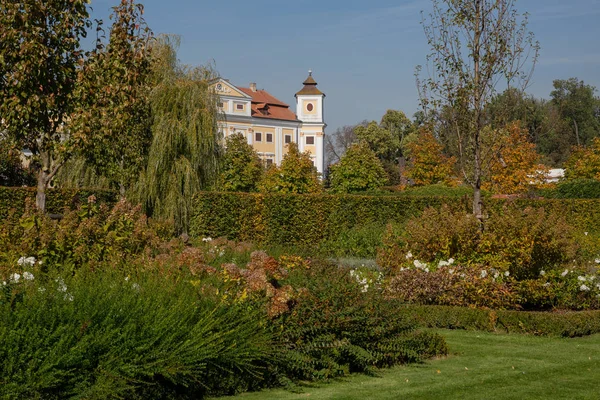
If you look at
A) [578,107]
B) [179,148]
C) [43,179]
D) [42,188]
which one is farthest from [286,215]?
[578,107]

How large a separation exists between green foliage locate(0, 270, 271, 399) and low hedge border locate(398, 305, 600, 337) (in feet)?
12.2

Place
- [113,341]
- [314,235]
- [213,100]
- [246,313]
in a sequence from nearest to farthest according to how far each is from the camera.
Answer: [113,341] → [246,313] → [314,235] → [213,100]

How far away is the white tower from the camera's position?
73.2 metres

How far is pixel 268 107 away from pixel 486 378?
66.7m

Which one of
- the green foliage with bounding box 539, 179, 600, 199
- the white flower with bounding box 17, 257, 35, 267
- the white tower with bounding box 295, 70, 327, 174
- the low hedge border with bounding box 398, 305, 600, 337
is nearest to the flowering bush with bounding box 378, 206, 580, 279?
the low hedge border with bounding box 398, 305, 600, 337

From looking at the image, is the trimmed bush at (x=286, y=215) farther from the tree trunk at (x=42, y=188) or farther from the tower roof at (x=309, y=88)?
the tower roof at (x=309, y=88)

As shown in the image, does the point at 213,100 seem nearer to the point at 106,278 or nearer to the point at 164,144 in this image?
the point at 164,144

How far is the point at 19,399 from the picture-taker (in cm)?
487

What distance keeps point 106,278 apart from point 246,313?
1.33m

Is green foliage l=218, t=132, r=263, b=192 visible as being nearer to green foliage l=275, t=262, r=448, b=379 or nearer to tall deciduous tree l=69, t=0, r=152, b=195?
tall deciduous tree l=69, t=0, r=152, b=195

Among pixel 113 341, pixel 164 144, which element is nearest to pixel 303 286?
pixel 113 341

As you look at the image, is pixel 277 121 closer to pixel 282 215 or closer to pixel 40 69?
pixel 282 215

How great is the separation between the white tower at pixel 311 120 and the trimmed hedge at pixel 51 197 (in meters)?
52.8

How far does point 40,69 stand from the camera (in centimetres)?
1020
